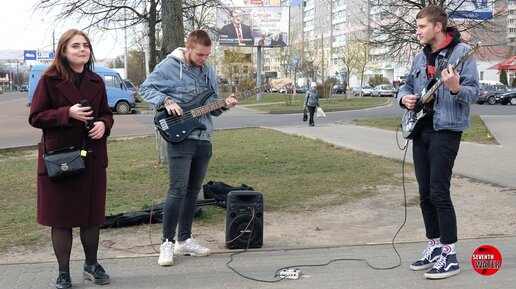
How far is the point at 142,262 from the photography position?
4.72 meters

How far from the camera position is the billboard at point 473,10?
2164cm

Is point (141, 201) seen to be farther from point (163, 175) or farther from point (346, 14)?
point (346, 14)

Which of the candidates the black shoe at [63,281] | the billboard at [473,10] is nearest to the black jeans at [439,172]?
the black shoe at [63,281]

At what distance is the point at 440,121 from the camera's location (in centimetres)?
414

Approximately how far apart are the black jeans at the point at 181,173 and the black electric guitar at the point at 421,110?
5.65 ft

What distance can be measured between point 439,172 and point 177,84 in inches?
89.3

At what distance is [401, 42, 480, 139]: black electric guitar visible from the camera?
3.90 metres

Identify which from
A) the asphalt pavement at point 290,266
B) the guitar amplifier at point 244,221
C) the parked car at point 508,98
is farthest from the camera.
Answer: the parked car at point 508,98

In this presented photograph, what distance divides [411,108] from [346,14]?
10828cm

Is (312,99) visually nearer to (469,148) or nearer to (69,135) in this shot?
(469,148)

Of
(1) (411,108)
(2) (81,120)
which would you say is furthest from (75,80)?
(1) (411,108)

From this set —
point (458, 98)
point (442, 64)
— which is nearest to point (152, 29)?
point (442, 64)

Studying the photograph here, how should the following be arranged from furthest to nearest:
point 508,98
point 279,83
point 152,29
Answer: point 508,98, point 152,29, point 279,83

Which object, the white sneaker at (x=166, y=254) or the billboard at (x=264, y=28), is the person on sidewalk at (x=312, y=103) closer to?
the white sneaker at (x=166, y=254)
